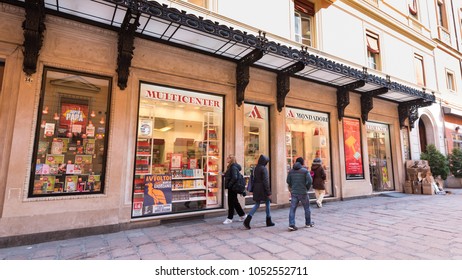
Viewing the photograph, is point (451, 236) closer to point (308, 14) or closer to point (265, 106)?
point (265, 106)

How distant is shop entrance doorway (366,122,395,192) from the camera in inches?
443

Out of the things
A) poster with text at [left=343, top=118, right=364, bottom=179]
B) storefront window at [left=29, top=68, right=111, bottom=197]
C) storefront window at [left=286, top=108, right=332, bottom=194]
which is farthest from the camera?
poster with text at [left=343, top=118, right=364, bottom=179]

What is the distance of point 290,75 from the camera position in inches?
328

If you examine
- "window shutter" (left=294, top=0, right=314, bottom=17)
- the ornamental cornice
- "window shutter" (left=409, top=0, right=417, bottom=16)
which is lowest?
the ornamental cornice

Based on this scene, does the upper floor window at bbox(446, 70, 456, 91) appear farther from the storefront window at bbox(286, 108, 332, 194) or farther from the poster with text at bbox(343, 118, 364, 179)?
the storefront window at bbox(286, 108, 332, 194)

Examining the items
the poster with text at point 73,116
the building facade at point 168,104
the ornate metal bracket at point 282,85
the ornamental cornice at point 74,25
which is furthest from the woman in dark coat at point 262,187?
the ornamental cornice at point 74,25

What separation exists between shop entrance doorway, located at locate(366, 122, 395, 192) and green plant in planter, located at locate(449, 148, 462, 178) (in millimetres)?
3893

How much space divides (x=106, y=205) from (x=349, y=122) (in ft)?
31.5

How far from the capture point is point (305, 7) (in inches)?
385

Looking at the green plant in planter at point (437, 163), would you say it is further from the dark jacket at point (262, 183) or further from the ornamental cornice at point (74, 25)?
the ornamental cornice at point (74, 25)

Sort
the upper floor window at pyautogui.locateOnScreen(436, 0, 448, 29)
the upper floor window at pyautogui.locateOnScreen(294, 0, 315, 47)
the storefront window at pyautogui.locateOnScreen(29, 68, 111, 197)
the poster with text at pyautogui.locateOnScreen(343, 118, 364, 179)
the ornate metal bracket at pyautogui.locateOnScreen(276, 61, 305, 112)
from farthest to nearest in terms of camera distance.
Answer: the upper floor window at pyautogui.locateOnScreen(436, 0, 448, 29), the poster with text at pyautogui.locateOnScreen(343, 118, 364, 179), the upper floor window at pyautogui.locateOnScreen(294, 0, 315, 47), the ornate metal bracket at pyautogui.locateOnScreen(276, 61, 305, 112), the storefront window at pyautogui.locateOnScreen(29, 68, 111, 197)

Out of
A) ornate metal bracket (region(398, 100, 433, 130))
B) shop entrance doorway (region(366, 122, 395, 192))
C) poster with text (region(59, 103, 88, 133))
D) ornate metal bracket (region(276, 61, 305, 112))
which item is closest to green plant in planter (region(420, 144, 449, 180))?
ornate metal bracket (region(398, 100, 433, 130))

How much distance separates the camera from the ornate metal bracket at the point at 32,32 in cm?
470

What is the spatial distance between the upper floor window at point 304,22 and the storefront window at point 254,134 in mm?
3526
